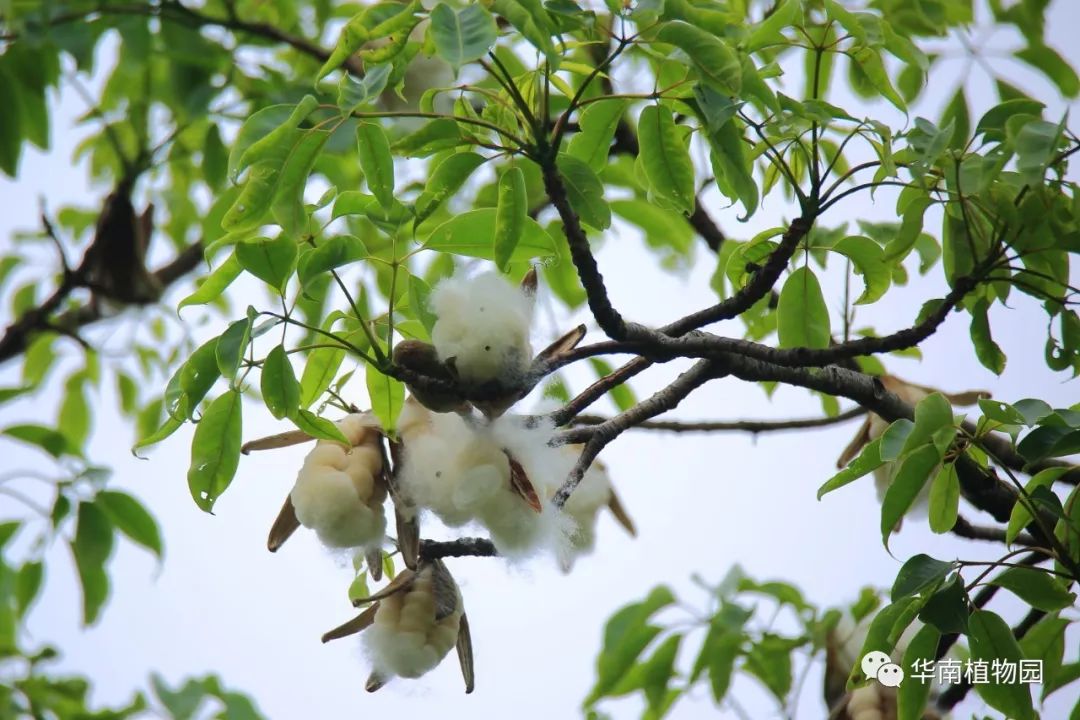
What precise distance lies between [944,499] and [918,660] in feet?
0.63

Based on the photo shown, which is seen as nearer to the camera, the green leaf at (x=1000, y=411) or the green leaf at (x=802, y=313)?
the green leaf at (x=1000, y=411)

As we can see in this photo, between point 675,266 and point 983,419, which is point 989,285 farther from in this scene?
point 675,266

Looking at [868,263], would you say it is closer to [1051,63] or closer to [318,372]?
[318,372]

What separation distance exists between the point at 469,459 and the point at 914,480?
48cm

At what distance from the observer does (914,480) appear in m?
1.18

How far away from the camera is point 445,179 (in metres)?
1.15

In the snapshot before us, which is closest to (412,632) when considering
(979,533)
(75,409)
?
(979,533)

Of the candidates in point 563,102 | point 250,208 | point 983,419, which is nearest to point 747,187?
point 983,419

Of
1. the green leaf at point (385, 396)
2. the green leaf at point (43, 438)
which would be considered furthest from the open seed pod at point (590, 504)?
the green leaf at point (43, 438)

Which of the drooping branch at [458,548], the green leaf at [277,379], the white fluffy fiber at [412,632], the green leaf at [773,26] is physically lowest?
the white fluffy fiber at [412,632]

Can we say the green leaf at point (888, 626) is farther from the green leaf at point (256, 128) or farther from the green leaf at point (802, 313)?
the green leaf at point (256, 128)

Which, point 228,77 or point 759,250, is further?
point 228,77

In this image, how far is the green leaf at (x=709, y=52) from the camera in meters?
1.01

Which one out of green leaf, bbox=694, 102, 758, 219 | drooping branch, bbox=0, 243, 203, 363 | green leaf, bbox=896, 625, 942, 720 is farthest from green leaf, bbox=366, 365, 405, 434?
drooping branch, bbox=0, 243, 203, 363
